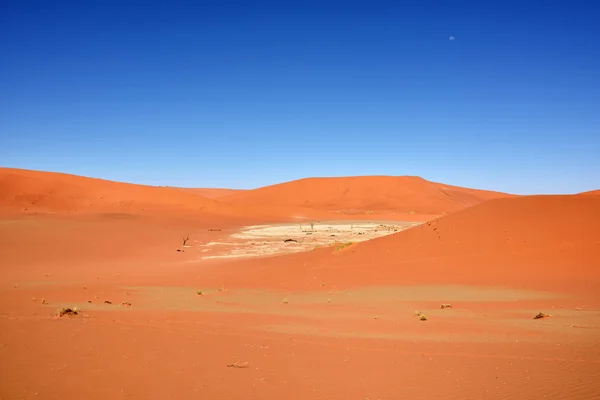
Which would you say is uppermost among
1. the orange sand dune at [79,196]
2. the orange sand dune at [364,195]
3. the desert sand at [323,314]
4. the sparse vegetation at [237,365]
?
the orange sand dune at [364,195]

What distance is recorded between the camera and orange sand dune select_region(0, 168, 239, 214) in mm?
48075

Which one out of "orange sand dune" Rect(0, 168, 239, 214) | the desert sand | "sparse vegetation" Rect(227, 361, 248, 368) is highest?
"orange sand dune" Rect(0, 168, 239, 214)

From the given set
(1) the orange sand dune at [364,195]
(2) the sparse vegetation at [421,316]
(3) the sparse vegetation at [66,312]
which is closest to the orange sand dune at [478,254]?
(2) the sparse vegetation at [421,316]

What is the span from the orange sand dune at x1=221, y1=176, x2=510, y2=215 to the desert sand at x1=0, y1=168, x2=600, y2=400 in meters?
64.5

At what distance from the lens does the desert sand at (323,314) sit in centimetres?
647

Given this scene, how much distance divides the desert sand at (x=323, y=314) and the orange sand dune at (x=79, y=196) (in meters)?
18.2

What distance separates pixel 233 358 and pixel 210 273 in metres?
12.8

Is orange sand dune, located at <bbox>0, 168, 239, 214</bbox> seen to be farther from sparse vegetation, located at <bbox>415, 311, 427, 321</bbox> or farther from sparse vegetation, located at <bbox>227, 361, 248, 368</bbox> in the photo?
sparse vegetation, located at <bbox>227, 361, 248, 368</bbox>

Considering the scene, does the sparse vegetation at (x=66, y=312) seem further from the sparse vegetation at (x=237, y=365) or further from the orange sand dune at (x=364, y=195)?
the orange sand dune at (x=364, y=195)

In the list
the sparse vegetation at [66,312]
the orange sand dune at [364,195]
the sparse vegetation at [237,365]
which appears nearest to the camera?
the sparse vegetation at [237,365]

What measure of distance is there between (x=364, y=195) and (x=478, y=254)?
84787mm

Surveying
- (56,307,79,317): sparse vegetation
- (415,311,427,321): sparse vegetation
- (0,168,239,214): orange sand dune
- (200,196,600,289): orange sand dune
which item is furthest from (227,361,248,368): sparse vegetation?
(0,168,239,214): orange sand dune

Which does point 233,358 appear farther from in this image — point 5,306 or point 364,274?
point 364,274

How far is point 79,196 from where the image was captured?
5325 cm
